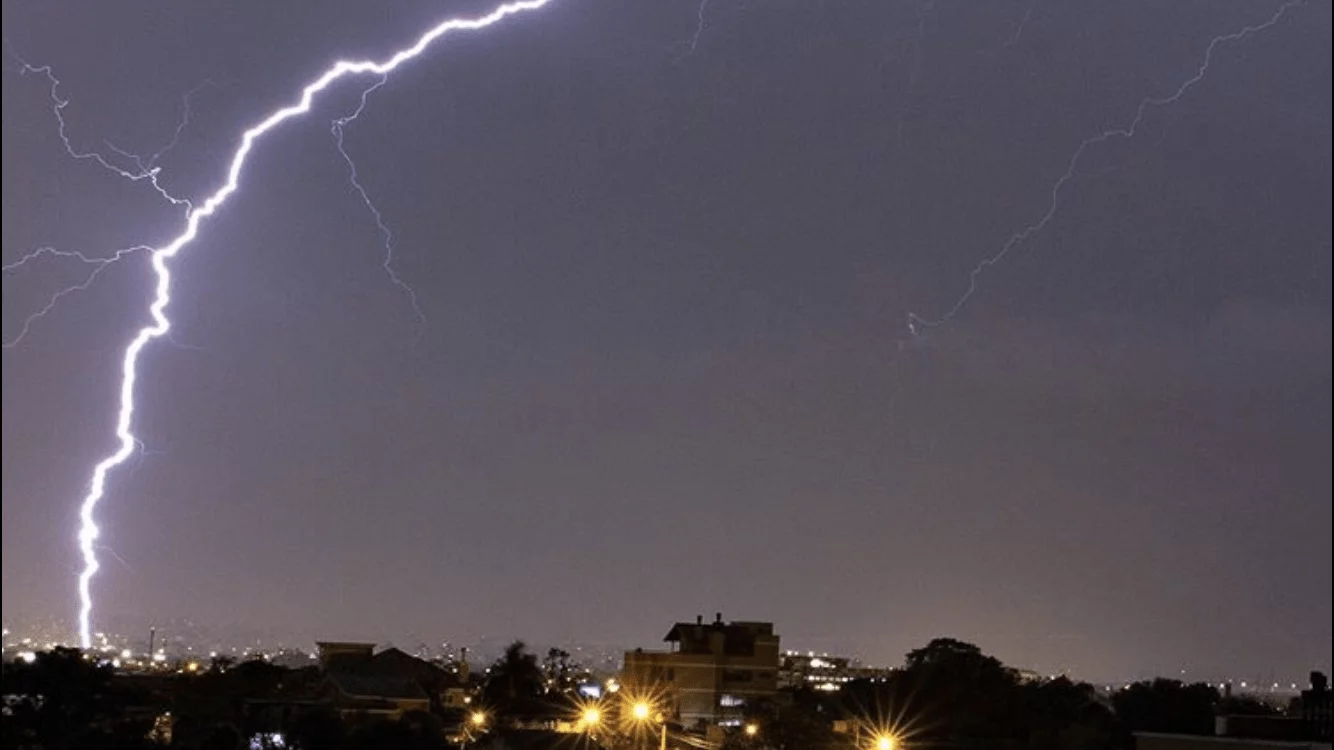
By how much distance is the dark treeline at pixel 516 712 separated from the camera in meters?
34.2

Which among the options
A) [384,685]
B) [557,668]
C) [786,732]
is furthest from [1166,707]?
[557,668]

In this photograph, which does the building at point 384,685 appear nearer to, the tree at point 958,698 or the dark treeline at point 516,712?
the dark treeline at point 516,712

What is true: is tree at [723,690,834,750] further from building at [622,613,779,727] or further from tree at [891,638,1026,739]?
building at [622,613,779,727]

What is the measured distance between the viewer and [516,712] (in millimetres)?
50094

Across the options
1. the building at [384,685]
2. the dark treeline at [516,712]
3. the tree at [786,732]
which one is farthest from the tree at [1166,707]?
the building at [384,685]

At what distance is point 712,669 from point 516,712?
844cm

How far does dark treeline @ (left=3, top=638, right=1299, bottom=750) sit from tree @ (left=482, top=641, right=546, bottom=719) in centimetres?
7

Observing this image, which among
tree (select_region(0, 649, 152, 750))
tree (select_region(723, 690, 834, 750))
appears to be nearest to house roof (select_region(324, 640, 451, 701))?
tree (select_region(0, 649, 152, 750))

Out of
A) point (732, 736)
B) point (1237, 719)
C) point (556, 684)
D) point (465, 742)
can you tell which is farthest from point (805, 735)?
point (556, 684)

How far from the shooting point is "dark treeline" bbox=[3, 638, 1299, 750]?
3419cm

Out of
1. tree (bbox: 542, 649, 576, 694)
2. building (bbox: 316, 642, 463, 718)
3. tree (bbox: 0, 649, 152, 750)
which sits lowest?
tree (bbox: 0, 649, 152, 750)

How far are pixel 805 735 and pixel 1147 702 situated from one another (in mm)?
22203

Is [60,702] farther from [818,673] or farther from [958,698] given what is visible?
[818,673]

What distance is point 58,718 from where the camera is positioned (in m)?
35.0
